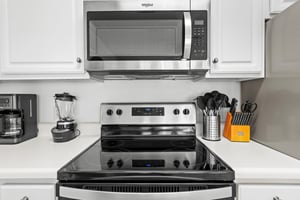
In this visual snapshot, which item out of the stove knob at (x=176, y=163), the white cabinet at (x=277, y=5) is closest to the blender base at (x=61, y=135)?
the stove knob at (x=176, y=163)

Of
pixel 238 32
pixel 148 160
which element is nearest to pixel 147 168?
pixel 148 160

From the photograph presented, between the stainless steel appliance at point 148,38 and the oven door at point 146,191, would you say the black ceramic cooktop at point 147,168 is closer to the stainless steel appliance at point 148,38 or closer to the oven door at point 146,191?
the oven door at point 146,191

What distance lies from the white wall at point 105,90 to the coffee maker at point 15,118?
0.49 ft

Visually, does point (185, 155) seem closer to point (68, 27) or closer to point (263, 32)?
point (263, 32)

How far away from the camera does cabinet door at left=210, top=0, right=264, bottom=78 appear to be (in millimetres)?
1316

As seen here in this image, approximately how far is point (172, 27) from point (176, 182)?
2.69 ft

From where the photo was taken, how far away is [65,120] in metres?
1.50

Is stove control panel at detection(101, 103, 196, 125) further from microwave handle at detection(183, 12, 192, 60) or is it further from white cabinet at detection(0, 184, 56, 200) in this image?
white cabinet at detection(0, 184, 56, 200)

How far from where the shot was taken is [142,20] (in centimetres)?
128

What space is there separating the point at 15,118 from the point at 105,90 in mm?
602

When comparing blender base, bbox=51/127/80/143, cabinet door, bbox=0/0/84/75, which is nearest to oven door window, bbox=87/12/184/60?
cabinet door, bbox=0/0/84/75

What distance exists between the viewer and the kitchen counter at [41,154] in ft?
3.00

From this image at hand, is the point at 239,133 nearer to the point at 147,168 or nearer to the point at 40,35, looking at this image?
the point at 147,168

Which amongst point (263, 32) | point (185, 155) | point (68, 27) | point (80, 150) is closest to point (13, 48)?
point (68, 27)
